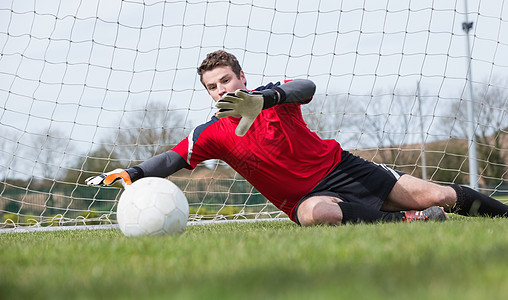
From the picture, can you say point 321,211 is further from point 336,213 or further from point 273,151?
point 273,151

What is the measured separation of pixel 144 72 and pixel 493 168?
14.2 metres

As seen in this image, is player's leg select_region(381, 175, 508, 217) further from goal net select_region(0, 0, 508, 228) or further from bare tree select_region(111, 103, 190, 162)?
bare tree select_region(111, 103, 190, 162)

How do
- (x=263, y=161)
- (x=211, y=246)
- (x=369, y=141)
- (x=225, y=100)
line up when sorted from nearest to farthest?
(x=211, y=246), (x=225, y=100), (x=263, y=161), (x=369, y=141)

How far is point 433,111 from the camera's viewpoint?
6.34 meters

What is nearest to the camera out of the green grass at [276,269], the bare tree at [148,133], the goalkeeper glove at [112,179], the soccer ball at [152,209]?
the green grass at [276,269]

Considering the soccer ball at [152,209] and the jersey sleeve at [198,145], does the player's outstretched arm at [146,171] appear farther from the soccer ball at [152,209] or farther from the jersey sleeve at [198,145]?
the soccer ball at [152,209]

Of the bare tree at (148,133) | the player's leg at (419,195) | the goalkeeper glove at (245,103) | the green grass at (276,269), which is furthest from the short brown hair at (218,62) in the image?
the bare tree at (148,133)

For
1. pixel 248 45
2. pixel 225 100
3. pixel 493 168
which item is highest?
pixel 248 45

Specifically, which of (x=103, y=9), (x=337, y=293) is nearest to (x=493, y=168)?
(x=103, y=9)

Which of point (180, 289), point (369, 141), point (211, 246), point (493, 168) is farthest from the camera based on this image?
point (493, 168)

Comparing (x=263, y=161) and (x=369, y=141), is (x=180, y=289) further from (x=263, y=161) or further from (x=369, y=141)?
(x=369, y=141)

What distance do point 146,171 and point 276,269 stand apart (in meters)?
2.17

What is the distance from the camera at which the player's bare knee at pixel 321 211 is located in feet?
11.1

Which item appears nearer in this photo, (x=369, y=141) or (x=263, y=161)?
(x=263, y=161)
